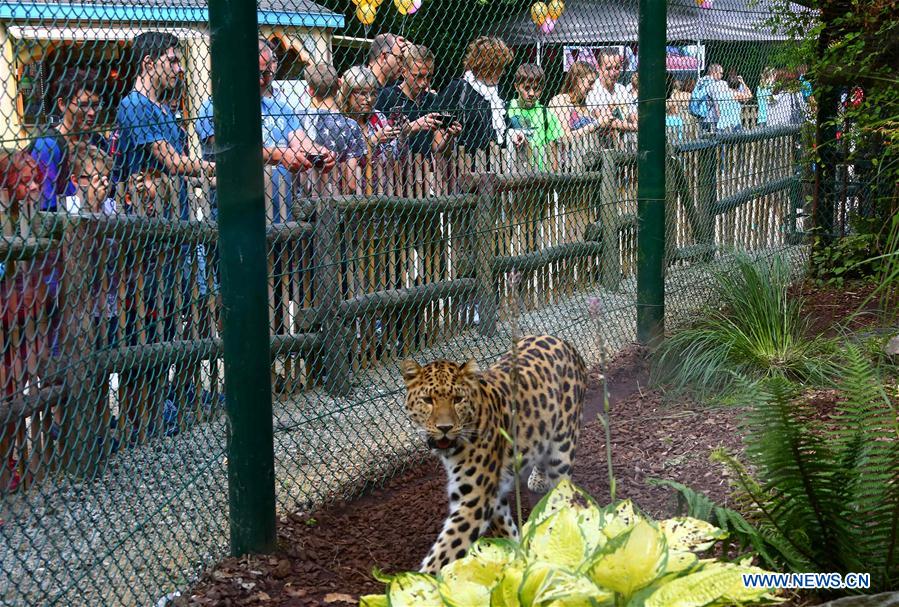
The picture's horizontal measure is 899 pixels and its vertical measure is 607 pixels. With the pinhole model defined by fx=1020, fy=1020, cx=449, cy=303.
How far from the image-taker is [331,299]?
19.8ft

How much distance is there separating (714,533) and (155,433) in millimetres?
3508

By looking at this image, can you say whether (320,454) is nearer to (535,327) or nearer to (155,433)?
(155,433)

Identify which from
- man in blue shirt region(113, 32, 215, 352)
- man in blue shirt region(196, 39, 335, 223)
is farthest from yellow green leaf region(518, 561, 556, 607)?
man in blue shirt region(196, 39, 335, 223)

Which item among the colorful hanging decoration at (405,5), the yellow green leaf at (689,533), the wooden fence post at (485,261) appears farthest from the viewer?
the wooden fence post at (485,261)

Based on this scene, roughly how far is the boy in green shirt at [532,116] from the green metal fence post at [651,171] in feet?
2.21

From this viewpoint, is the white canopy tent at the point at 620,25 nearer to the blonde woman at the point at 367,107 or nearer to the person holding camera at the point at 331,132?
the blonde woman at the point at 367,107

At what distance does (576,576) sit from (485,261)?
5308 millimetres

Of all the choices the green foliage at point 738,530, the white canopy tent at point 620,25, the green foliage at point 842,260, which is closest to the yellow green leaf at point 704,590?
the green foliage at point 738,530

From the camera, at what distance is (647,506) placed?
4.64 meters

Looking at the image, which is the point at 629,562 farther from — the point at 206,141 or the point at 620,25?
the point at 620,25

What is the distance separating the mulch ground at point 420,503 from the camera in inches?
152

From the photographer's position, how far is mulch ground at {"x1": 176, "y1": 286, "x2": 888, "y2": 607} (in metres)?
3.87

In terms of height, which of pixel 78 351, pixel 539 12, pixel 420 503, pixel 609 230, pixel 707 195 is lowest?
pixel 420 503

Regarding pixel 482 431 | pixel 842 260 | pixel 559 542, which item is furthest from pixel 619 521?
pixel 842 260
